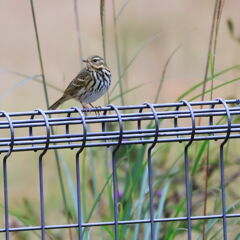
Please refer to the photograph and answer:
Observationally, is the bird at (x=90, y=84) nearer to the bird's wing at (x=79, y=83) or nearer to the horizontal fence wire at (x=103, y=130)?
the bird's wing at (x=79, y=83)

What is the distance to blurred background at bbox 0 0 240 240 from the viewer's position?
9305mm

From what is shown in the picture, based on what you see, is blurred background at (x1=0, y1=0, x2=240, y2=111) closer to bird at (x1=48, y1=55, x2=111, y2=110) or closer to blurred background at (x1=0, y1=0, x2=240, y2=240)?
blurred background at (x1=0, y1=0, x2=240, y2=240)

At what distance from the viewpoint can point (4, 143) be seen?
3.91 metres

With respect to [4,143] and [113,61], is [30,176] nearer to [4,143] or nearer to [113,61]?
[113,61]

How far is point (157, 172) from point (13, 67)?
20.2 ft

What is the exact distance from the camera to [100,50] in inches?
448

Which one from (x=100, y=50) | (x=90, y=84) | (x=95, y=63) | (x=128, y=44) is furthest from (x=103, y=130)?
(x=128, y=44)

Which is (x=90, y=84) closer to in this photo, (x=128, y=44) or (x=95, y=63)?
(x=95, y=63)

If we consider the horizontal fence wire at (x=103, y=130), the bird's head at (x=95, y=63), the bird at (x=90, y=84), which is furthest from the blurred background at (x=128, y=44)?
the horizontal fence wire at (x=103, y=130)

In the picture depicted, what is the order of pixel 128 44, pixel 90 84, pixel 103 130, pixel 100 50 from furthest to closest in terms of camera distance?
pixel 128 44 → pixel 100 50 → pixel 90 84 → pixel 103 130

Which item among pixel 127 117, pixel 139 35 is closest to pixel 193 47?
pixel 139 35

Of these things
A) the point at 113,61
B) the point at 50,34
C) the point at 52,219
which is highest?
the point at 50,34

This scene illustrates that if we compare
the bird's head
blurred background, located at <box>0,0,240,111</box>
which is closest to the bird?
the bird's head

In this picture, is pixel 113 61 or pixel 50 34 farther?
pixel 50 34
